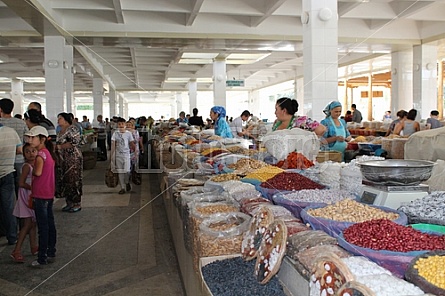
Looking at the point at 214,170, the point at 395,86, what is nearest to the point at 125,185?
the point at 214,170

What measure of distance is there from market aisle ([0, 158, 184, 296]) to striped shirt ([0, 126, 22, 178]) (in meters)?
0.88

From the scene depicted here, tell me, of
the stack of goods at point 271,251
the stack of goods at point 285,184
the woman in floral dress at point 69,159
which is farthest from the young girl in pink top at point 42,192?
the stack of goods at point 271,251

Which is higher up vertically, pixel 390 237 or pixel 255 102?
pixel 255 102

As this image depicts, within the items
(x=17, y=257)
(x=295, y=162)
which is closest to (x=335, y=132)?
(x=295, y=162)

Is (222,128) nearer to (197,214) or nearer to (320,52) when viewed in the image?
(320,52)

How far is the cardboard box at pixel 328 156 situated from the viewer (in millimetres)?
4945

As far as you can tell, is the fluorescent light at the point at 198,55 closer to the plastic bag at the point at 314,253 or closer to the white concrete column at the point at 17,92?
the white concrete column at the point at 17,92

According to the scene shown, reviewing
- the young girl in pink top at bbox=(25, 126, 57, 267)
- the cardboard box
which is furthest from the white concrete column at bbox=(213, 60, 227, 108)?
the young girl in pink top at bbox=(25, 126, 57, 267)

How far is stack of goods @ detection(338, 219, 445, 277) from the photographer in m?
1.63

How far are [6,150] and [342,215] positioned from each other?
3.87 meters

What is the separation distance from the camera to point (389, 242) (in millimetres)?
1746

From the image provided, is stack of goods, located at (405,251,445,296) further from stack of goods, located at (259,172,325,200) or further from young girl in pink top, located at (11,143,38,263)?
young girl in pink top, located at (11,143,38,263)

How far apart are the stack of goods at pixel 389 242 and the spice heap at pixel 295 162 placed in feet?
6.73

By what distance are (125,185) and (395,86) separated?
979cm
